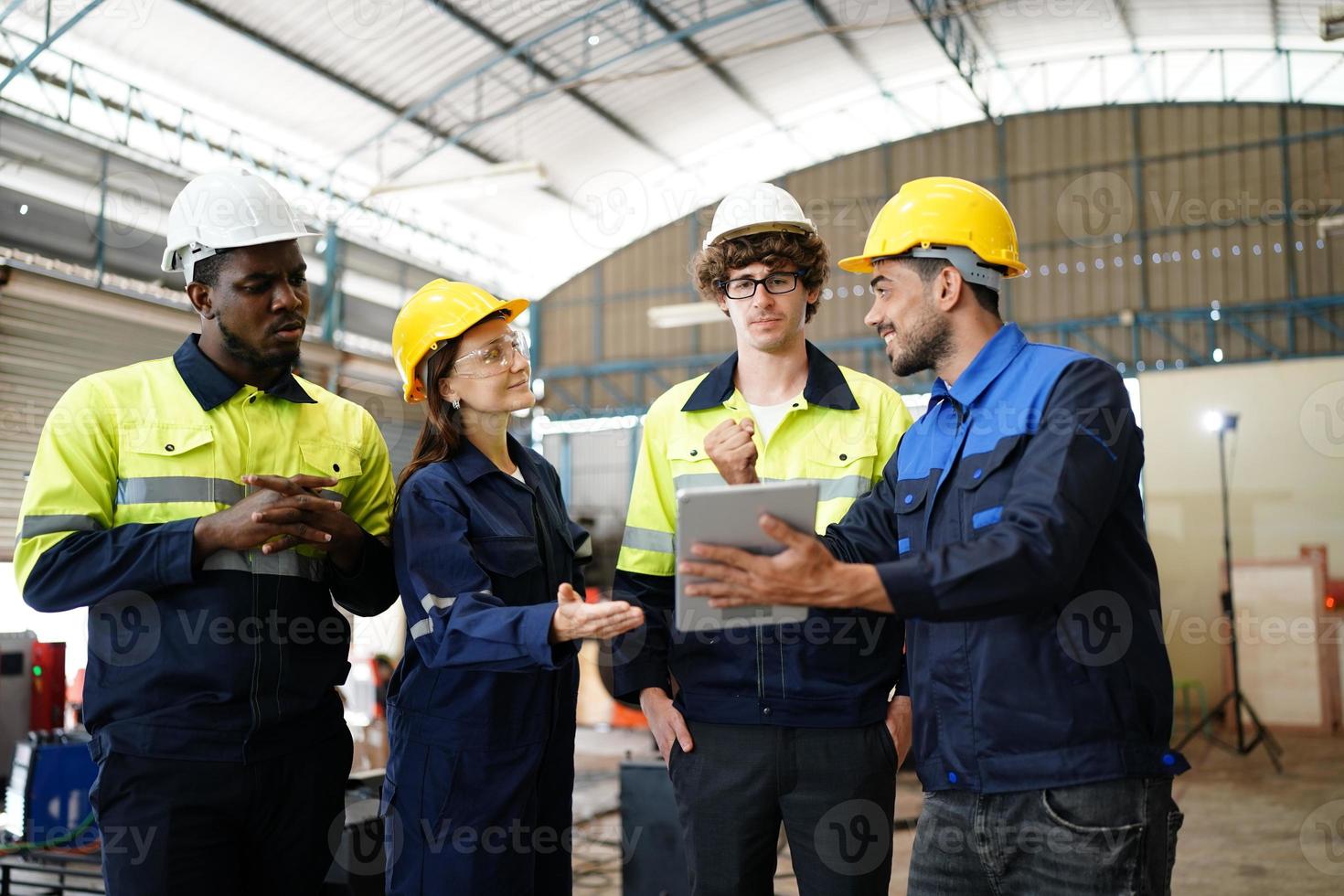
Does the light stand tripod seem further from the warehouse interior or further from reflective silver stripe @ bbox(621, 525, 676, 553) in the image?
reflective silver stripe @ bbox(621, 525, 676, 553)

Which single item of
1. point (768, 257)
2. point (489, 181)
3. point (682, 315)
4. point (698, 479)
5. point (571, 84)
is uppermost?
point (571, 84)

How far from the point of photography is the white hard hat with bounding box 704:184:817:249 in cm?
317

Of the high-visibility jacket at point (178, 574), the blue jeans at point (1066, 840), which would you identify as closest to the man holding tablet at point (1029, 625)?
the blue jeans at point (1066, 840)

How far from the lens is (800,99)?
19891mm

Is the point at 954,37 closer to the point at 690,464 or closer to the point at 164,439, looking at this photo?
the point at 690,464

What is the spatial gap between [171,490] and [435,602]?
2.31 ft

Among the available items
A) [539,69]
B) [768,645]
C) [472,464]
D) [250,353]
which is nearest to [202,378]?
[250,353]

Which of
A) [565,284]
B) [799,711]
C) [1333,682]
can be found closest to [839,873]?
[799,711]

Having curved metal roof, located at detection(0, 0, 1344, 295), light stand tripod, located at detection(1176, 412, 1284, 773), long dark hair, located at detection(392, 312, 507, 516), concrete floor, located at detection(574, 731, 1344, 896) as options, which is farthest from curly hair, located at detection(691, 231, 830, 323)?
curved metal roof, located at detection(0, 0, 1344, 295)

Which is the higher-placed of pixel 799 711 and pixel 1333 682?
pixel 799 711

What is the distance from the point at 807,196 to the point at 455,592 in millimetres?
19300

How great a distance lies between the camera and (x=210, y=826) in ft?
8.28

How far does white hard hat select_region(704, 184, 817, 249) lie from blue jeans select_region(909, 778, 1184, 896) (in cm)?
166

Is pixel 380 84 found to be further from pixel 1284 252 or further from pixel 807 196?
pixel 1284 252
